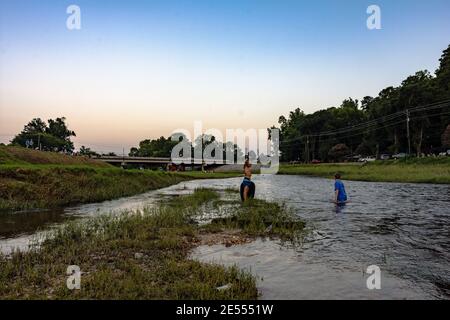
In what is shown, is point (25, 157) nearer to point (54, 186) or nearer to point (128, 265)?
point (54, 186)

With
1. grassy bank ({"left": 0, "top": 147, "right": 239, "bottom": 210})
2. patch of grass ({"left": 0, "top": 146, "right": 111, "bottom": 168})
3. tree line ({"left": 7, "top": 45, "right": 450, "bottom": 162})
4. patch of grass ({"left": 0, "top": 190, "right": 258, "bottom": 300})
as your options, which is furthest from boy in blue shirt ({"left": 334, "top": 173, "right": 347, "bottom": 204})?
tree line ({"left": 7, "top": 45, "right": 450, "bottom": 162})

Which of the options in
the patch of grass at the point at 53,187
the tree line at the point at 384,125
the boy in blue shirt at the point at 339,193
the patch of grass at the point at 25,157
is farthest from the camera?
the tree line at the point at 384,125

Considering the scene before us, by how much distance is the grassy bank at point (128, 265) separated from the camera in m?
6.73

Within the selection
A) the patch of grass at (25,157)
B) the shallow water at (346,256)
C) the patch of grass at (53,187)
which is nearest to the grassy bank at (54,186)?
the patch of grass at (53,187)

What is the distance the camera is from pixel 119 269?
27.2 ft

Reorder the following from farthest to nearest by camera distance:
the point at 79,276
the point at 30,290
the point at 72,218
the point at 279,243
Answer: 1. the point at 72,218
2. the point at 279,243
3. the point at 79,276
4. the point at 30,290

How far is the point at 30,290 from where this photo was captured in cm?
684

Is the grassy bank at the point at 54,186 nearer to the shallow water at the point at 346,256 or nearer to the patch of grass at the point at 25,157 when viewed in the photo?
the patch of grass at the point at 25,157

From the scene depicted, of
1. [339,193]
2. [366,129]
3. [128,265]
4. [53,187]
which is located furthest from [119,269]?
[366,129]

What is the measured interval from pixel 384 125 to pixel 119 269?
97.5 meters

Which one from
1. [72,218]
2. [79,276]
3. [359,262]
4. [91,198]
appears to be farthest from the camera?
[91,198]

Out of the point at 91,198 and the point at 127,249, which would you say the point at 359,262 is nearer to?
the point at 127,249
